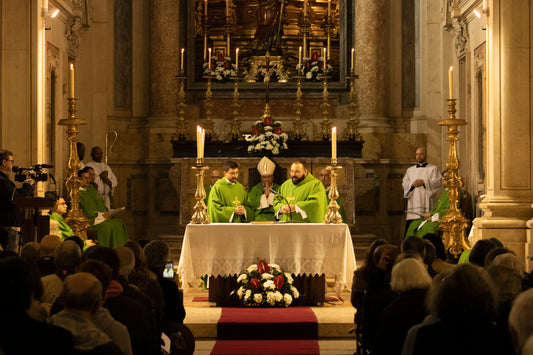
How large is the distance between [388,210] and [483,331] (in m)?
13.7

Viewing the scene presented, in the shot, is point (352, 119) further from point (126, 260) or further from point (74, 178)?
point (126, 260)

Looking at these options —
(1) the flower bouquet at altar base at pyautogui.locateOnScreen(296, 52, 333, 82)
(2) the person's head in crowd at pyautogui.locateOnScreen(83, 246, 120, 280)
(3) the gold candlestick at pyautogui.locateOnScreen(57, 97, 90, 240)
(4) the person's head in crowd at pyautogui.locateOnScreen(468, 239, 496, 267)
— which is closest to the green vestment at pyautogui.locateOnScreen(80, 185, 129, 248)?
(3) the gold candlestick at pyautogui.locateOnScreen(57, 97, 90, 240)

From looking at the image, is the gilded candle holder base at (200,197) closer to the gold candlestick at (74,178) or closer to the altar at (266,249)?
the altar at (266,249)

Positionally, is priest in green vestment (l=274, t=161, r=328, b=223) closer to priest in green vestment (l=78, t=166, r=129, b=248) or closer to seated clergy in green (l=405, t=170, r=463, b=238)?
seated clergy in green (l=405, t=170, r=463, b=238)

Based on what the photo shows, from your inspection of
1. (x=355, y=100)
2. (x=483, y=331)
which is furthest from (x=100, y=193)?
(x=483, y=331)

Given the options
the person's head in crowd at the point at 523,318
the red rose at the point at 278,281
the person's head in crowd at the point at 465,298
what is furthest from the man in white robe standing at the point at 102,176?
the person's head in crowd at the point at 523,318

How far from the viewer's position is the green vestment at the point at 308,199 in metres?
11.8

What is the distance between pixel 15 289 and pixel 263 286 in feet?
21.7

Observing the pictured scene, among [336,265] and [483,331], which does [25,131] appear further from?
[483,331]

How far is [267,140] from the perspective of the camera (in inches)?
609

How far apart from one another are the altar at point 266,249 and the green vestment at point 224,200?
117 centimetres

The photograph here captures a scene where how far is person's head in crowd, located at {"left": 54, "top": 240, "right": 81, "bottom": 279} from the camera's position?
21.3 ft

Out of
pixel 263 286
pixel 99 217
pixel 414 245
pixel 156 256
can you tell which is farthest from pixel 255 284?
pixel 99 217

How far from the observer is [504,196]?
40.4ft
